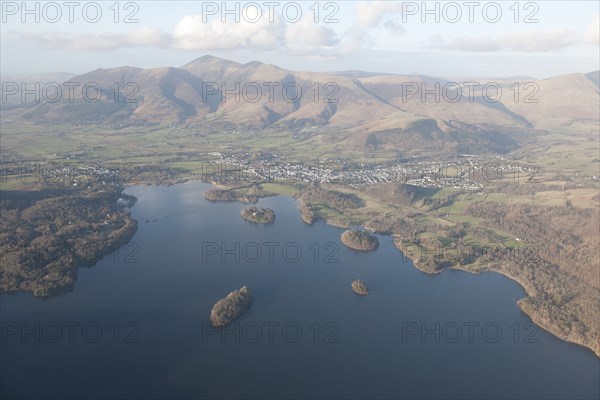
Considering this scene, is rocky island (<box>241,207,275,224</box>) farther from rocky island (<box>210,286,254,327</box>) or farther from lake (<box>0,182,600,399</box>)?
rocky island (<box>210,286,254,327</box>)

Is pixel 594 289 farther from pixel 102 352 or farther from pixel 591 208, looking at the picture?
pixel 102 352

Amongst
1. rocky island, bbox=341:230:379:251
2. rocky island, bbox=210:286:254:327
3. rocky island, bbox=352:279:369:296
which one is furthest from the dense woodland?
rocky island, bbox=341:230:379:251

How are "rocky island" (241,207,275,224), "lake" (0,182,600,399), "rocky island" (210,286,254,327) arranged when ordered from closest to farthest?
"lake" (0,182,600,399)
"rocky island" (210,286,254,327)
"rocky island" (241,207,275,224)

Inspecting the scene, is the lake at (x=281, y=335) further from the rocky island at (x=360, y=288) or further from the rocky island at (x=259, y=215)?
the rocky island at (x=259, y=215)

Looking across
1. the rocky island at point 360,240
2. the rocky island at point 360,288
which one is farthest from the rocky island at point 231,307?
the rocky island at point 360,240

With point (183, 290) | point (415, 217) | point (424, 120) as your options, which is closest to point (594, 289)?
point (415, 217)
